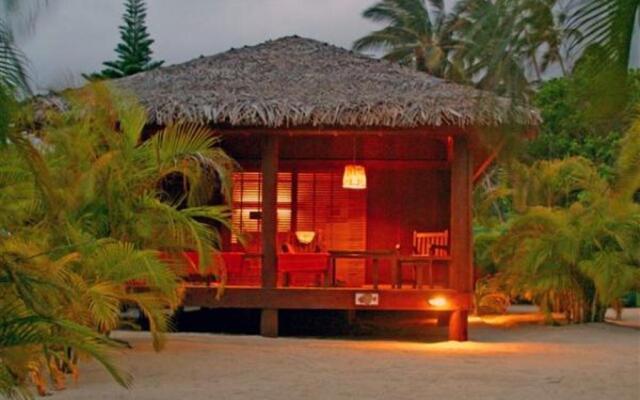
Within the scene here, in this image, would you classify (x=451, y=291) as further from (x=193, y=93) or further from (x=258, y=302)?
(x=193, y=93)

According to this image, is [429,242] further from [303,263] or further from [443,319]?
[303,263]

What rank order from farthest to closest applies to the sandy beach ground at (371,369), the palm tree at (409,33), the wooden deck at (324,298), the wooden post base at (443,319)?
the palm tree at (409,33), the wooden post base at (443,319), the wooden deck at (324,298), the sandy beach ground at (371,369)

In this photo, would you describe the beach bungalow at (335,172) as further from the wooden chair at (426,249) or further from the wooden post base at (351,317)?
the wooden post base at (351,317)

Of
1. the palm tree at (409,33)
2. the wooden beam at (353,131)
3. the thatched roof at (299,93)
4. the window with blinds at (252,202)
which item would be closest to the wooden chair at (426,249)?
the wooden beam at (353,131)

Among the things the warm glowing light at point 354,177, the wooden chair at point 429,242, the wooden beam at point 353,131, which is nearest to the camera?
the wooden beam at point 353,131

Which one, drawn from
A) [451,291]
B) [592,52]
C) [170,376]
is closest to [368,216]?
[451,291]

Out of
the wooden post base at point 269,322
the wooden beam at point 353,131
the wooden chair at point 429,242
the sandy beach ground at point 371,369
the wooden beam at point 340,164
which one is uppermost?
the wooden beam at point 353,131

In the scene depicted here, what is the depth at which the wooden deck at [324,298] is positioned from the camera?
1534cm

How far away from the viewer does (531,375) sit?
1176cm

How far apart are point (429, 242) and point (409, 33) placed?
24787 millimetres

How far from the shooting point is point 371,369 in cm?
1212

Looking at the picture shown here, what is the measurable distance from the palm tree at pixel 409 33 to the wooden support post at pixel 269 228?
80.5ft

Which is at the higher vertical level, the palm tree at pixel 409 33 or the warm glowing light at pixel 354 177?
the palm tree at pixel 409 33

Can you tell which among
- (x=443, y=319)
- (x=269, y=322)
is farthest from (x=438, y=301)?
(x=443, y=319)
